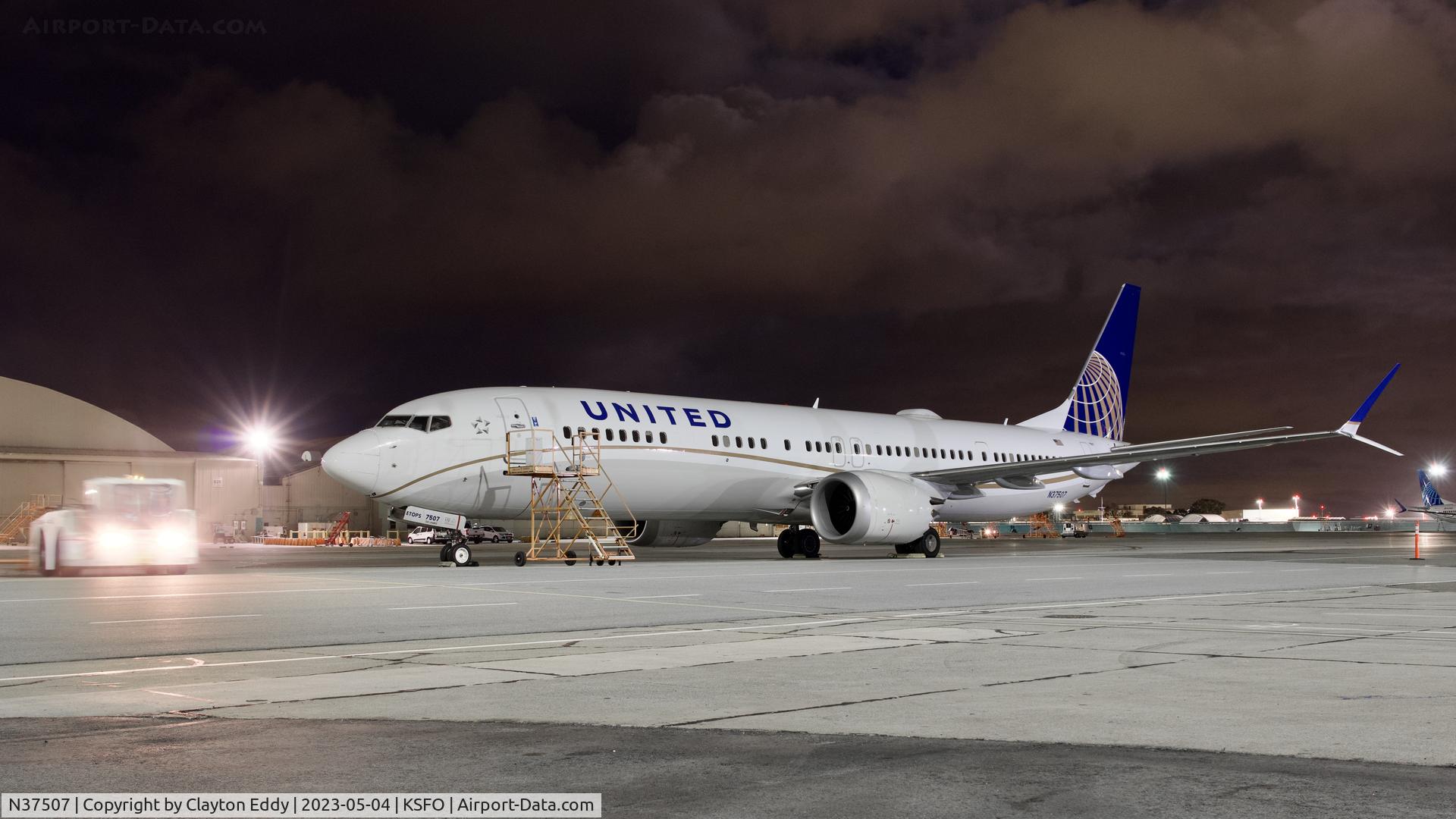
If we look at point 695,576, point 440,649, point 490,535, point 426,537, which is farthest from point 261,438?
point 440,649

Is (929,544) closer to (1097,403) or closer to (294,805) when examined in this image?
(1097,403)

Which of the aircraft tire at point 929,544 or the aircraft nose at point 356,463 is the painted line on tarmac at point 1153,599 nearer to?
the aircraft tire at point 929,544

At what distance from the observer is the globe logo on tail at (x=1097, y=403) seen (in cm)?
4366

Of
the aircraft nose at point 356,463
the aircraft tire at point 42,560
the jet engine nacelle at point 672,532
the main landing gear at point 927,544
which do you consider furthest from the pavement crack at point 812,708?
the jet engine nacelle at point 672,532

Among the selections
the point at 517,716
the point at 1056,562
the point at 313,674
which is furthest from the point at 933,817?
the point at 1056,562

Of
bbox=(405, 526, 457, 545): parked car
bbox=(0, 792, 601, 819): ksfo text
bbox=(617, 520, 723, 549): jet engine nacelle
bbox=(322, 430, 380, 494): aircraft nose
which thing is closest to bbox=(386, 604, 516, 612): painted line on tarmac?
bbox=(0, 792, 601, 819): ksfo text

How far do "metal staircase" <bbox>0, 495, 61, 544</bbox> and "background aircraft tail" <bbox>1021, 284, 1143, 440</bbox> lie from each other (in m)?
44.2

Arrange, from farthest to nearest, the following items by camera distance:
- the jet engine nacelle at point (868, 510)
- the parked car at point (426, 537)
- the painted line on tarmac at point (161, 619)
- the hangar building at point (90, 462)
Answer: the parked car at point (426, 537) → the hangar building at point (90, 462) → the jet engine nacelle at point (868, 510) → the painted line on tarmac at point (161, 619)

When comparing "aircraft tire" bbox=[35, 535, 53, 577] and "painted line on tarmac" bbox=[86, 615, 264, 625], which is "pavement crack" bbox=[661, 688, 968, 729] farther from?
"aircraft tire" bbox=[35, 535, 53, 577]

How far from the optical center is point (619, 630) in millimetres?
11383

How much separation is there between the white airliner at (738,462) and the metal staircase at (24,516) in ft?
123

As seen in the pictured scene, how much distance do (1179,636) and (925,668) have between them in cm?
339

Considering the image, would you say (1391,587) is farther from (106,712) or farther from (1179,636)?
(106,712)

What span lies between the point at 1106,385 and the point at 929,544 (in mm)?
17068
